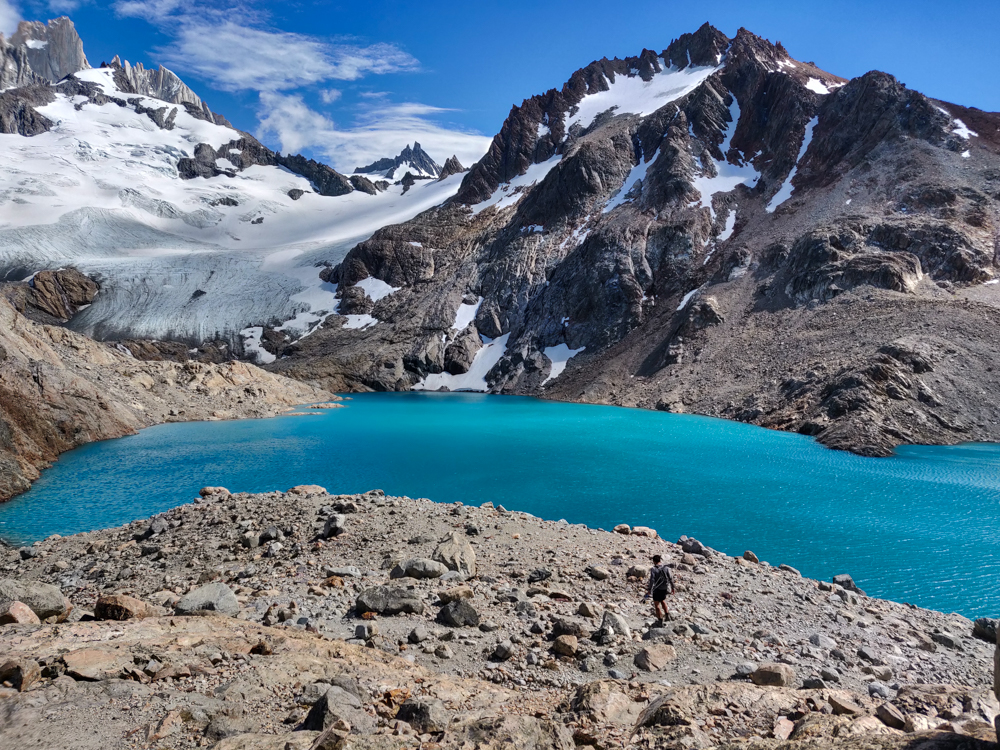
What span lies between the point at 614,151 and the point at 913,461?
82.1 m

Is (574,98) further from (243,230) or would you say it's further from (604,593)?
(604,593)

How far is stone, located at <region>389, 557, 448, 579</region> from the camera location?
11.4 meters

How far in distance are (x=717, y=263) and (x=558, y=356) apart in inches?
979

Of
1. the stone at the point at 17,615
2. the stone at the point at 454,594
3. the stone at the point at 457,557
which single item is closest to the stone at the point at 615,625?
the stone at the point at 454,594

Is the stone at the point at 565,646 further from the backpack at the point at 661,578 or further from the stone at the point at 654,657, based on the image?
the backpack at the point at 661,578

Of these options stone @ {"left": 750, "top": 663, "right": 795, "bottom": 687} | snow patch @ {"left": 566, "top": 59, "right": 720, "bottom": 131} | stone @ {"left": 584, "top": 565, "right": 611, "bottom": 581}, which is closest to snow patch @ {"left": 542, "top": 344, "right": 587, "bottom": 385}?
snow patch @ {"left": 566, "top": 59, "right": 720, "bottom": 131}

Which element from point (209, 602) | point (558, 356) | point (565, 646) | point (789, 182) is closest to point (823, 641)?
point (565, 646)

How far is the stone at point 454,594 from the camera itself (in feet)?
33.6

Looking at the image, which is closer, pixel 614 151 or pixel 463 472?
pixel 463 472

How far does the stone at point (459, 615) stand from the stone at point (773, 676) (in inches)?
166

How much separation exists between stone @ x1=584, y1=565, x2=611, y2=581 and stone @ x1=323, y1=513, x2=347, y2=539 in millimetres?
5934

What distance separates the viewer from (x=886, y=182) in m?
68.8


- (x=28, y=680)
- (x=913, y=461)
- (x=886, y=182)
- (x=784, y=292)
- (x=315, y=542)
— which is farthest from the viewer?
(x=886, y=182)

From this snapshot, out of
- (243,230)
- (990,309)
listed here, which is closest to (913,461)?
(990,309)
